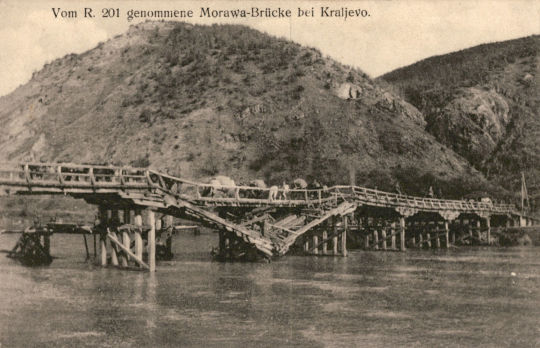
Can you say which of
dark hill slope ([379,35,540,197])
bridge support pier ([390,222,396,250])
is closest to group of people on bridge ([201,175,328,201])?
bridge support pier ([390,222,396,250])

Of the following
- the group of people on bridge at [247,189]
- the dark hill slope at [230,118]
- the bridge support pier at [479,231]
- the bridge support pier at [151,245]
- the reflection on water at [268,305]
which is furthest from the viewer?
the dark hill slope at [230,118]

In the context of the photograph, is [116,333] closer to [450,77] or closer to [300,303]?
[300,303]

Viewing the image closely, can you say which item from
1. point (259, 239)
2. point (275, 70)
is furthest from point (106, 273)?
point (275, 70)

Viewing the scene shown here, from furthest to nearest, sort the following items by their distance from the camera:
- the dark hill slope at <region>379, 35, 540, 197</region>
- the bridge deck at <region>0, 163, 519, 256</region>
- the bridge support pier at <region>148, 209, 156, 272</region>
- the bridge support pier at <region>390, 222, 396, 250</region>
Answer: the dark hill slope at <region>379, 35, 540, 197</region> → the bridge support pier at <region>390, 222, 396, 250</region> → the bridge support pier at <region>148, 209, 156, 272</region> → the bridge deck at <region>0, 163, 519, 256</region>

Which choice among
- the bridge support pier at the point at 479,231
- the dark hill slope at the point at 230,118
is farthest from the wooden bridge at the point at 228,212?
the dark hill slope at the point at 230,118

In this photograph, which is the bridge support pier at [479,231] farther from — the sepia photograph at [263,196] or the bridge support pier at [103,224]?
the bridge support pier at [103,224]

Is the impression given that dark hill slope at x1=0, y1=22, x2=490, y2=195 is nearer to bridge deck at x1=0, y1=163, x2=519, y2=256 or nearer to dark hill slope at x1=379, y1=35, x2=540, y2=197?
dark hill slope at x1=379, y1=35, x2=540, y2=197
